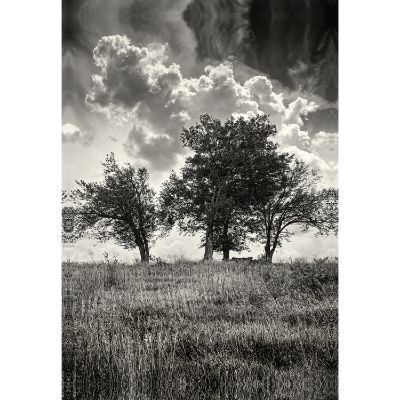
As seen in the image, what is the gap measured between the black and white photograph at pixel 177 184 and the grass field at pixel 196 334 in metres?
0.02

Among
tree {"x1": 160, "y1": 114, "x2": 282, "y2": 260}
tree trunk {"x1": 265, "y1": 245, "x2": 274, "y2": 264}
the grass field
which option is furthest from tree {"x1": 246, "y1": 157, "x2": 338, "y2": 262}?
the grass field

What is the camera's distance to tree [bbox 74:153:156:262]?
232 inches

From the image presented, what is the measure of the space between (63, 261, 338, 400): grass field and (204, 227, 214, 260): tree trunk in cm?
32

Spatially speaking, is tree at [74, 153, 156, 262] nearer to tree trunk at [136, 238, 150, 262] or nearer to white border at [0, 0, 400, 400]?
tree trunk at [136, 238, 150, 262]

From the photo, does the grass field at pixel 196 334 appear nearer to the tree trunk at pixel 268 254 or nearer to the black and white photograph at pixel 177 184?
the black and white photograph at pixel 177 184

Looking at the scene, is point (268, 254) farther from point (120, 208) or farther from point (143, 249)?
point (120, 208)

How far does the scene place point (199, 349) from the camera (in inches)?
182

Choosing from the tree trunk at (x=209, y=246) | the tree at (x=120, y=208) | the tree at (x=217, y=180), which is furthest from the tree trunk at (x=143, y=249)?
the tree trunk at (x=209, y=246)

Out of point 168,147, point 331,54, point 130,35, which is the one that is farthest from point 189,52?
point 331,54

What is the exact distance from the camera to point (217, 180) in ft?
25.7

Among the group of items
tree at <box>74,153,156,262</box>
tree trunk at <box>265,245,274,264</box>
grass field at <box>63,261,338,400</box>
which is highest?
tree at <box>74,153,156,262</box>
